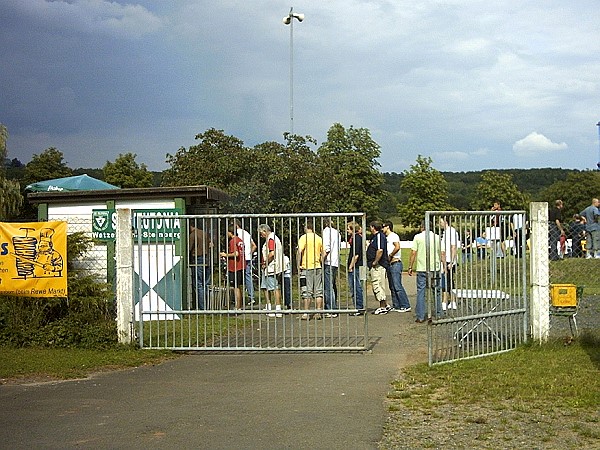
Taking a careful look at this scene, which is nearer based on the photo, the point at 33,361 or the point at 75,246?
the point at 33,361

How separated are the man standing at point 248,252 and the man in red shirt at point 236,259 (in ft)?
0.29

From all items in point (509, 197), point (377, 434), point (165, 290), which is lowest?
point (377, 434)

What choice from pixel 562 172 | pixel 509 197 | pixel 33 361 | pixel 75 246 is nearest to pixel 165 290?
pixel 75 246

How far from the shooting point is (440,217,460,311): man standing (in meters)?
11.3

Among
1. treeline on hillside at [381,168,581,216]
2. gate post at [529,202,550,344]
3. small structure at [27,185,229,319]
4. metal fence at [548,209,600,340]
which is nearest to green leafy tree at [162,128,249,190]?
small structure at [27,185,229,319]

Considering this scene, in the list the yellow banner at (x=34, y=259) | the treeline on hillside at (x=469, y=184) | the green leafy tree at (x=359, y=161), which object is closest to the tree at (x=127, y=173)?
the green leafy tree at (x=359, y=161)

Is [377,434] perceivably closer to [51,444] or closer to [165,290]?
[51,444]

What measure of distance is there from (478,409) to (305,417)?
69.3 inches

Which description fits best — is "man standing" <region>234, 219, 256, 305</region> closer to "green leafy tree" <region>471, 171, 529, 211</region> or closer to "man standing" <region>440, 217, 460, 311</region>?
"man standing" <region>440, 217, 460, 311</region>

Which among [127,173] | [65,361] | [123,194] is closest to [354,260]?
[65,361]

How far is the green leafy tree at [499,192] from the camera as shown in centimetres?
8238

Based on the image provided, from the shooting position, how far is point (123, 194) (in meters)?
16.7

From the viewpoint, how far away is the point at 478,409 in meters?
8.48

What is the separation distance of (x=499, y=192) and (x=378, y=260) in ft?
222
